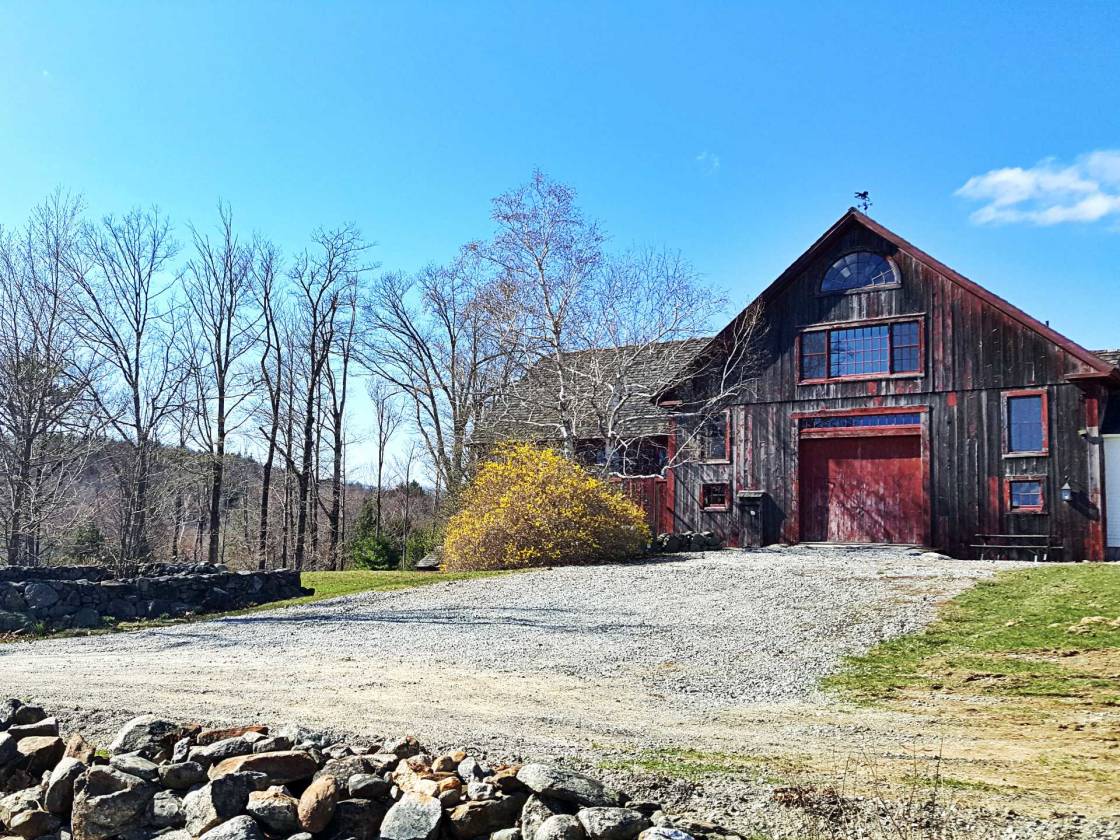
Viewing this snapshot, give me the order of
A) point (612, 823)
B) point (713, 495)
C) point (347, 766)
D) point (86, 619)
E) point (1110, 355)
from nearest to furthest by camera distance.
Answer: point (612, 823)
point (347, 766)
point (86, 619)
point (1110, 355)
point (713, 495)

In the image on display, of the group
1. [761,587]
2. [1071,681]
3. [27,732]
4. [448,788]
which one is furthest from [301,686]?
[761,587]

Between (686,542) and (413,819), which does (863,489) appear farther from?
(413,819)

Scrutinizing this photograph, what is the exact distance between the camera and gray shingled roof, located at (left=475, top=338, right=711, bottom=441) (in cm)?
2459

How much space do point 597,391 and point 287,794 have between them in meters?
19.7

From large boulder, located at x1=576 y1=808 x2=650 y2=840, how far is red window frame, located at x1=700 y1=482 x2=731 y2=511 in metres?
19.9

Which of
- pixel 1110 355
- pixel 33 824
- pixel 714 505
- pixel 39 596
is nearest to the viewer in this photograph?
pixel 33 824

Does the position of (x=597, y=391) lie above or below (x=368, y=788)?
above

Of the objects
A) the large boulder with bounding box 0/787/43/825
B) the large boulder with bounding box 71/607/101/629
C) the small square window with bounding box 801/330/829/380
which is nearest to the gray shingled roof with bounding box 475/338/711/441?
the small square window with bounding box 801/330/829/380

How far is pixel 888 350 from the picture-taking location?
22.4m

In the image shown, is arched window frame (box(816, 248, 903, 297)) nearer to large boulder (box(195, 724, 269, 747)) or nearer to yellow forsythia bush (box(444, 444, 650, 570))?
yellow forsythia bush (box(444, 444, 650, 570))

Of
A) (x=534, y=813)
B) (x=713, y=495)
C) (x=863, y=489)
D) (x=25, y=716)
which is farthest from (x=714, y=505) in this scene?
(x=534, y=813)

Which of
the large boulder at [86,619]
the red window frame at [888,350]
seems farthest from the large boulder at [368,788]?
the red window frame at [888,350]

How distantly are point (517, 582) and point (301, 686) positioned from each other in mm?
8820

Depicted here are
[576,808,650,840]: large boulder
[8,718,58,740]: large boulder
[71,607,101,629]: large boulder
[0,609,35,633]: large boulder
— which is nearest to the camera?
[576,808,650,840]: large boulder
